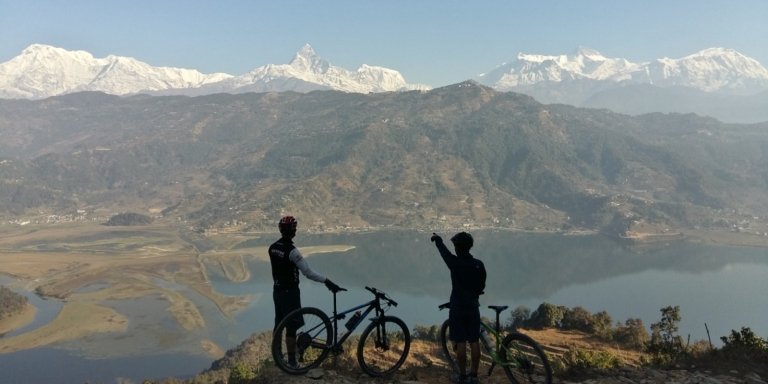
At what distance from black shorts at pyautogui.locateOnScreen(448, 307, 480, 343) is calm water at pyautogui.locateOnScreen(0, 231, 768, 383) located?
76025mm

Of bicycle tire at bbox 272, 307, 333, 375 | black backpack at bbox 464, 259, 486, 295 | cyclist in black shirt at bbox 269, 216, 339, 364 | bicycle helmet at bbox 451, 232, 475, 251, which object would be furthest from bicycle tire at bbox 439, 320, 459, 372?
cyclist in black shirt at bbox 269, 216, 339, 364

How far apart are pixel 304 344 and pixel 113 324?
10276 cm

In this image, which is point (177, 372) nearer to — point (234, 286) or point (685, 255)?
point (234, 286)

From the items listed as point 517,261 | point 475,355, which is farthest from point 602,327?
point 517,261

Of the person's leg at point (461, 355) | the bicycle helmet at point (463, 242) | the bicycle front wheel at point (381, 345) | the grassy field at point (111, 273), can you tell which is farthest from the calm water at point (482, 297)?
the bicycle helmet at point (463, 242)

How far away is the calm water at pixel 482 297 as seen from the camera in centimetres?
8094

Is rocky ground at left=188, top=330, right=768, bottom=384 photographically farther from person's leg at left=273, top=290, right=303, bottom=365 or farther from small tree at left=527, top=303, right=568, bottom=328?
small tree at left=527, top=303, right=568, bottom=328

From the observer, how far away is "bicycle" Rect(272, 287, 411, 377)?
367 inches

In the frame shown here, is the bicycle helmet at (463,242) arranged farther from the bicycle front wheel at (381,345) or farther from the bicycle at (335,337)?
the bicycle front wheel at (381,345)

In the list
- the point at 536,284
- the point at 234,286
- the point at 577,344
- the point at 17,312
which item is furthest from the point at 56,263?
the point at 577,344

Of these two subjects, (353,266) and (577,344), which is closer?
(577,344)

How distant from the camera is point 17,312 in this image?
9981cm

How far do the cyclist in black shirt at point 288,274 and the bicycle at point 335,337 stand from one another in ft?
0.34

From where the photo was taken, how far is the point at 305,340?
371 inches
